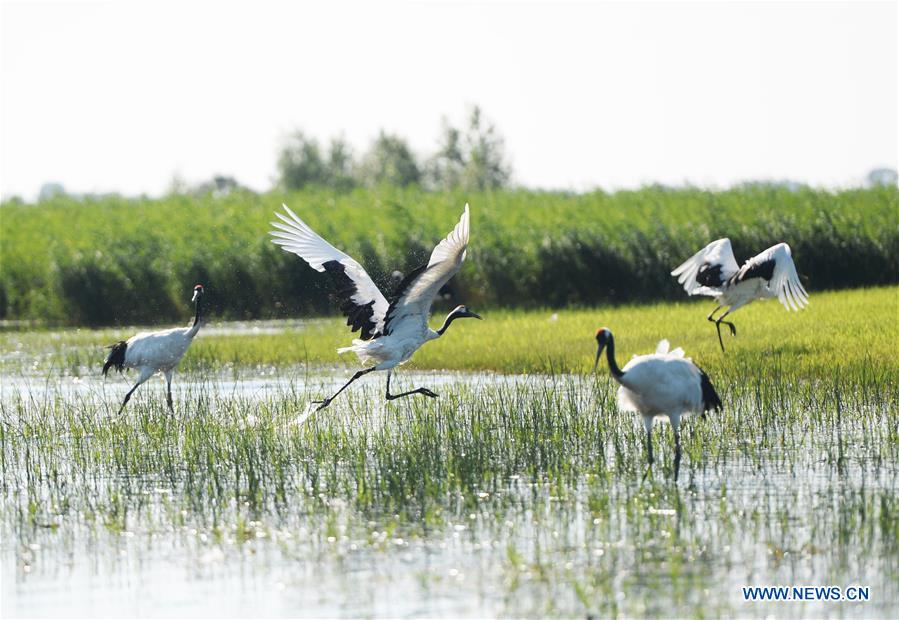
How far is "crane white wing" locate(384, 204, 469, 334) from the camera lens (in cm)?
1104

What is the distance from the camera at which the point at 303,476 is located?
33.0 feet

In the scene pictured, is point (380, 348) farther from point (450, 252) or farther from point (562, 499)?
point (562, 499)

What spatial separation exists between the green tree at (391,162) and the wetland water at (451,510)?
243 feet

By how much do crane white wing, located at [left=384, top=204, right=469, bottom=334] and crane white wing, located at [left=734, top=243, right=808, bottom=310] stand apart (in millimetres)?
5125

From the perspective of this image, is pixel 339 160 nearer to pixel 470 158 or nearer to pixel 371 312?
pixel 470 158

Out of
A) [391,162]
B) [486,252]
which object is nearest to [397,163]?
[391,162]

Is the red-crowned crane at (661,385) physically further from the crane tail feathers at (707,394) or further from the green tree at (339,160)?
the green tree at (339,160)

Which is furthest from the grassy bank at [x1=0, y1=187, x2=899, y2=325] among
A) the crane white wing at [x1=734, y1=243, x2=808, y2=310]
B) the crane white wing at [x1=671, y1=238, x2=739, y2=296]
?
the crane white wing at [x1=734, y1=243, x2=808, y2=310]

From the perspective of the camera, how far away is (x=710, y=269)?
18094 millimetres

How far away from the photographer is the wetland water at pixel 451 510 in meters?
7.14

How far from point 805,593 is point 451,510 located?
8.49ft

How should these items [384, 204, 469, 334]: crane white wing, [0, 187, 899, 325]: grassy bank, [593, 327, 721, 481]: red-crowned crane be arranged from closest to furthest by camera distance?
1. [593, 327, 721, 481]: red-crowned crane
2. [384, 204, 469, 334]: crane white wing
3. [0, 187, 899, 325]: grassy bank

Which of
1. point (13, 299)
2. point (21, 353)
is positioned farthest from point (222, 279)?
point (21, 353)

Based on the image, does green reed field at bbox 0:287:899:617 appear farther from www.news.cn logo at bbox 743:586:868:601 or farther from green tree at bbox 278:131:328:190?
green tree at bbox 278:131:328:190
